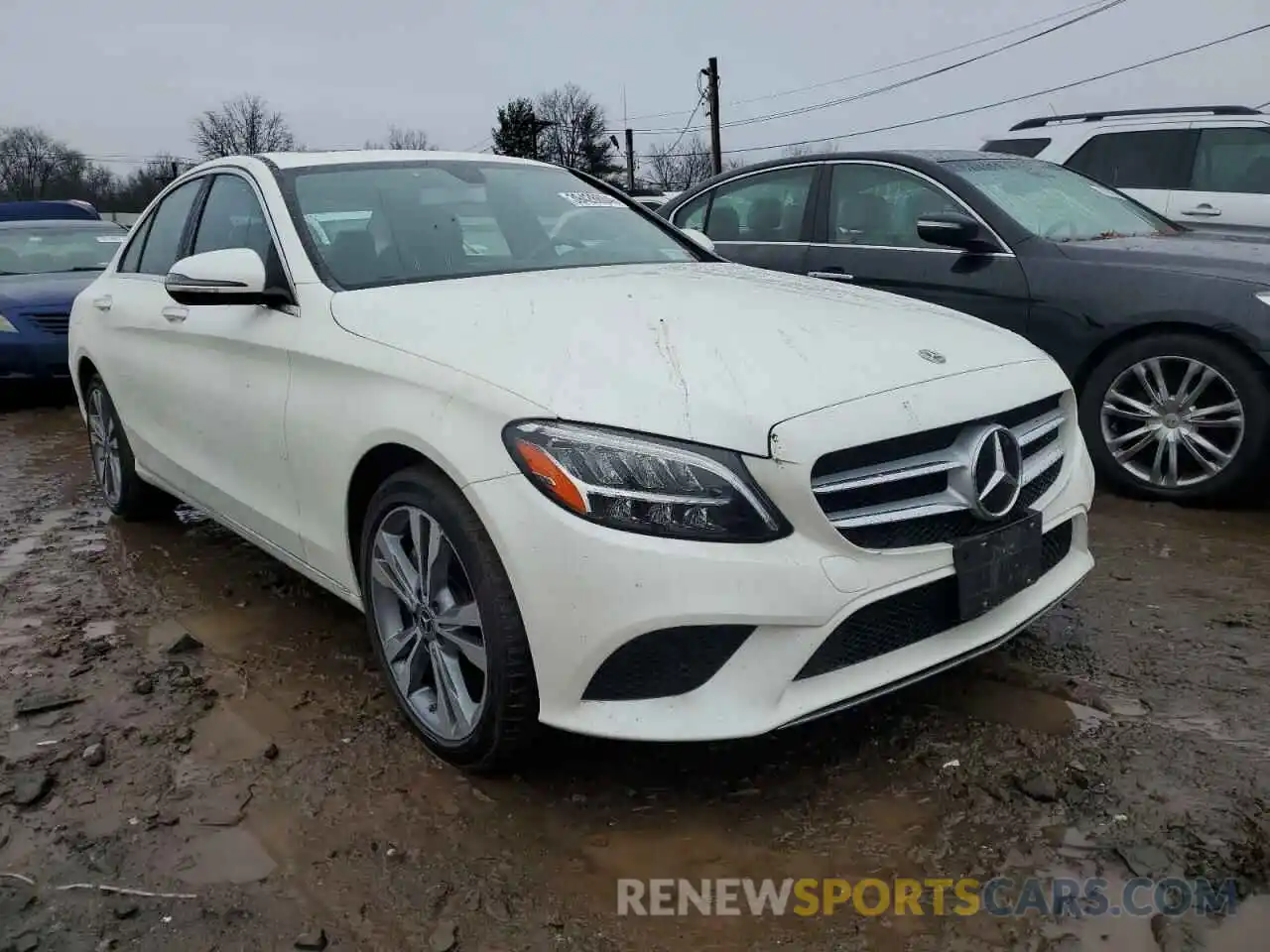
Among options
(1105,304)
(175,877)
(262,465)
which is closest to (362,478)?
(262,465)

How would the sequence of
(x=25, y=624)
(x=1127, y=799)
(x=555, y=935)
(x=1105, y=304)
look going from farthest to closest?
(x=1105, y=304)
(x=25, y=624)
(x=1127, y=799)
(x=555, y=935)

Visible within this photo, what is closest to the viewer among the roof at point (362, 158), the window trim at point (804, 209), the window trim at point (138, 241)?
the roof at point (362, 158)

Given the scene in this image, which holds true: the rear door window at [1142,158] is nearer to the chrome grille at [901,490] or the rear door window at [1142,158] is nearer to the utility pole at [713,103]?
the chrome grille at [901,490]

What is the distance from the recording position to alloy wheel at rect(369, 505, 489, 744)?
8.31 feet

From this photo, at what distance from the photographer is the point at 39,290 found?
8.62m

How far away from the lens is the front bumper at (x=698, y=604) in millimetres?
2148

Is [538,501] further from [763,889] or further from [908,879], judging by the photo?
[908,879]

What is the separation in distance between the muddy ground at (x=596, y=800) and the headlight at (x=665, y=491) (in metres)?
0.72

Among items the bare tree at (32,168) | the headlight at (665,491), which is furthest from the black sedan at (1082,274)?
the bare tree at (32,168)

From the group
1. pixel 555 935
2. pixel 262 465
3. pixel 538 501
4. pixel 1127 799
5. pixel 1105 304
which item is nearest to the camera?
pixel 555 935

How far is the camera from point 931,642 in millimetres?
2420

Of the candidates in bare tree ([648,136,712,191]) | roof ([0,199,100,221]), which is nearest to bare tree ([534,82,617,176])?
bare tree ([648,136,712,191])

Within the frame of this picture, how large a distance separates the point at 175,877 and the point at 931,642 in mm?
1732

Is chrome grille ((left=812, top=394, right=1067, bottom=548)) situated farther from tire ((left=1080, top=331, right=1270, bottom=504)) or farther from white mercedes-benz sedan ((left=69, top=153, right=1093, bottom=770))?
tire ((left=1080, top=331, right=1270, bottom=504))
